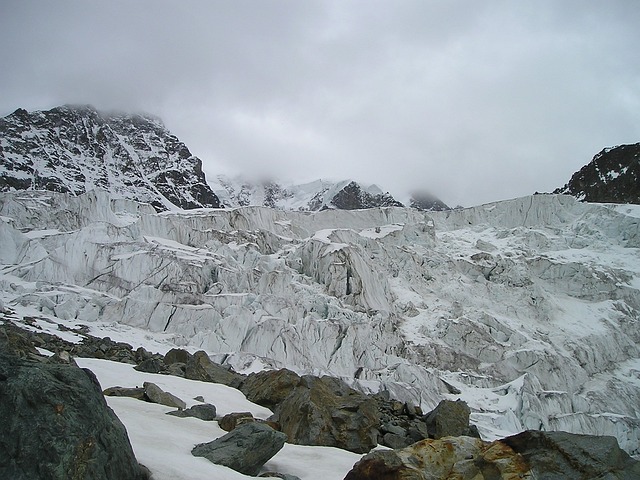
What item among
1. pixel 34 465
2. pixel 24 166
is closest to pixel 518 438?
pixel 34 465

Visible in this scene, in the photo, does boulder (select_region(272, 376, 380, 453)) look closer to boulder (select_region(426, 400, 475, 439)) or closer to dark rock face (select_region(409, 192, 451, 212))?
boulder (select_region(426, 400, 475, 439))

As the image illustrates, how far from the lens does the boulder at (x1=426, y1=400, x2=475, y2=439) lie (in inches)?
400

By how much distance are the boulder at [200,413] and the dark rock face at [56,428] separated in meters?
3.79

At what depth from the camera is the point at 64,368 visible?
408cm

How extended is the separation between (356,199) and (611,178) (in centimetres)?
5717

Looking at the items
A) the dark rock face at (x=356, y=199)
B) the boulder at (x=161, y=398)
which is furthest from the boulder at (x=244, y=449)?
the dark rock face at (x=356, y=199)

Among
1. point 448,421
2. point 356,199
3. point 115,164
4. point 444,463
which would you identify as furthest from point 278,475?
point 356,199

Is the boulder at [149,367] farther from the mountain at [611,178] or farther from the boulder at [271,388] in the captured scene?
the mountain at [611,178]

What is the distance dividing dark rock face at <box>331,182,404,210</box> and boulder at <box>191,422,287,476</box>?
4527 inches

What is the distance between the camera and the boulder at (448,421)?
10.1 meters

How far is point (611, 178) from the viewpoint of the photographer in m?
83.9

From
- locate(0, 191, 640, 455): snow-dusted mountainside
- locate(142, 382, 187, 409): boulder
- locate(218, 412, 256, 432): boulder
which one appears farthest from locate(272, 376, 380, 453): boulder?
locate(0, 191, 640, 455): snow-dusted mountainside

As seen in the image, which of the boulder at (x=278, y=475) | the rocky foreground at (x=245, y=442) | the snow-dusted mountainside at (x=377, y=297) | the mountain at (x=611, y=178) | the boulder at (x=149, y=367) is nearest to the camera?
the rocky foreground at (x=245, y=442)

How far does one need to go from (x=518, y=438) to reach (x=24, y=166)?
107 metres
